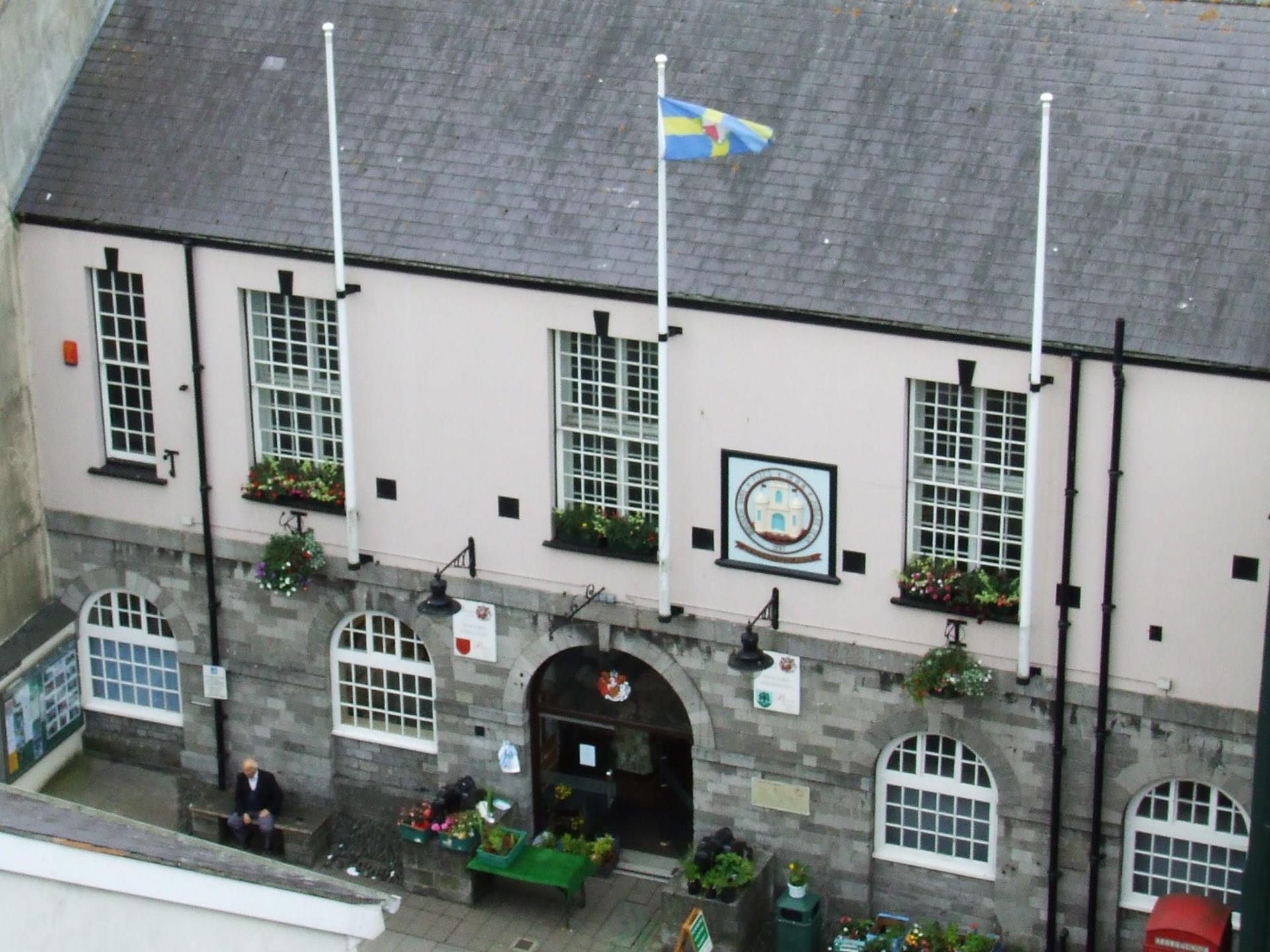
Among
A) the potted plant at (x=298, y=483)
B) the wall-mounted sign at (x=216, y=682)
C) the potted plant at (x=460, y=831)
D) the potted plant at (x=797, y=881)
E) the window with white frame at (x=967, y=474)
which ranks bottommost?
the potted plant at (x=797, y=881)

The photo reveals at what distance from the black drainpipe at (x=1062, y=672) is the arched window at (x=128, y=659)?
11.5m

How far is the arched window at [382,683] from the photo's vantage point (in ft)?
98.3

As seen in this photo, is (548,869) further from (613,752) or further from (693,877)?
(693,877)

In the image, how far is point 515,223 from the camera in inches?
1094

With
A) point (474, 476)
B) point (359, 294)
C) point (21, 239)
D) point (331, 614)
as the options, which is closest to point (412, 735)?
point (331, 614)

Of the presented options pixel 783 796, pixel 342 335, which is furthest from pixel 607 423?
pixel 783 796

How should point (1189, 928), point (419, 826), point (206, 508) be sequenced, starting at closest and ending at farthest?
point (1189, 928)
point (419, 826)
point (206, 508)

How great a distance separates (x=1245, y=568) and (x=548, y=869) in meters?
9.06

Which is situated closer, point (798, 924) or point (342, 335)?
point (798, 924)

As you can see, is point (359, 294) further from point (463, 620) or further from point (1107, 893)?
point (1107, 893)

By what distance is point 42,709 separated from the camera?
1221 inches

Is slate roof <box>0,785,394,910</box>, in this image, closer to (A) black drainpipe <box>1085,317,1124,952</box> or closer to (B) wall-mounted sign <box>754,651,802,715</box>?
(B) wall-mounted sign <box>754,651,802,715</box>

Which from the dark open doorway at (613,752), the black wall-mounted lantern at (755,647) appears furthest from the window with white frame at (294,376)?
the black wall-mounted lantern at (755,647)

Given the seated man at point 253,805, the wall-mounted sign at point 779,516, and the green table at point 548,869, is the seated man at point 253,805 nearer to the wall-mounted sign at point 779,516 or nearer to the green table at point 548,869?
the green table at point 548,869
